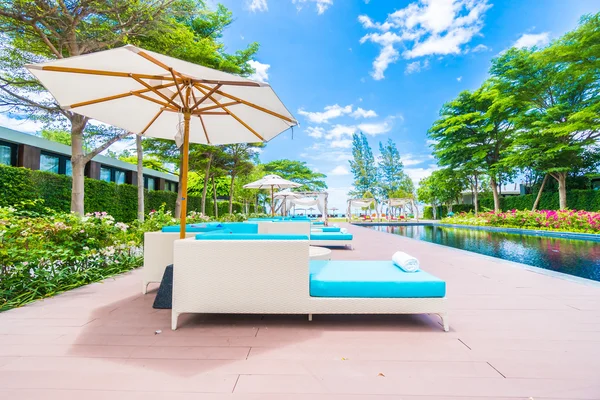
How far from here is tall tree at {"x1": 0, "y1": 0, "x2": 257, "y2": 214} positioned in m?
5.67

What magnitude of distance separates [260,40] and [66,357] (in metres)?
13.8

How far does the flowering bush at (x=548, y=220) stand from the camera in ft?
34.2

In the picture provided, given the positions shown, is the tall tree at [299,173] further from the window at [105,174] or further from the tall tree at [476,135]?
the window at [105,174]

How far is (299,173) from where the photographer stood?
38.2 metres

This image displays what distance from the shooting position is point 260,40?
12992 mm

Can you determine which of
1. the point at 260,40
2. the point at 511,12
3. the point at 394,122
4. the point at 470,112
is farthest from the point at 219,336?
the point at 394,122

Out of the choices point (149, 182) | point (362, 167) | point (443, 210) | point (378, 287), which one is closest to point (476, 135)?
point (443, 210)

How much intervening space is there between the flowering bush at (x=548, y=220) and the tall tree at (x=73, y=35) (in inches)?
565

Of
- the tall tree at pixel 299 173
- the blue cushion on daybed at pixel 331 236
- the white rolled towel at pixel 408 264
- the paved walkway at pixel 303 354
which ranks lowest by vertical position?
the paved walkway at pixel 303 354

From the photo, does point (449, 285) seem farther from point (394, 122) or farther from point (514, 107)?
point (394, 122)

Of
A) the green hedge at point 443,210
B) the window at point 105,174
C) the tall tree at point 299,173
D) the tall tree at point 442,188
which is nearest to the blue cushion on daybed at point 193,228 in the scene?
the window at point 105,174

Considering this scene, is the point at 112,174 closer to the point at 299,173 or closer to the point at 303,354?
the point at 303,354

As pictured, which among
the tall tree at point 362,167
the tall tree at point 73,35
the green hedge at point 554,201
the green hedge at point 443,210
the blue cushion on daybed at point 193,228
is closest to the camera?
the blue cushion on daybed at point 193,228

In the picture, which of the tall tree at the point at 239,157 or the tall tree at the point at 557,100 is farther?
the tall tree at the point at 239,157
